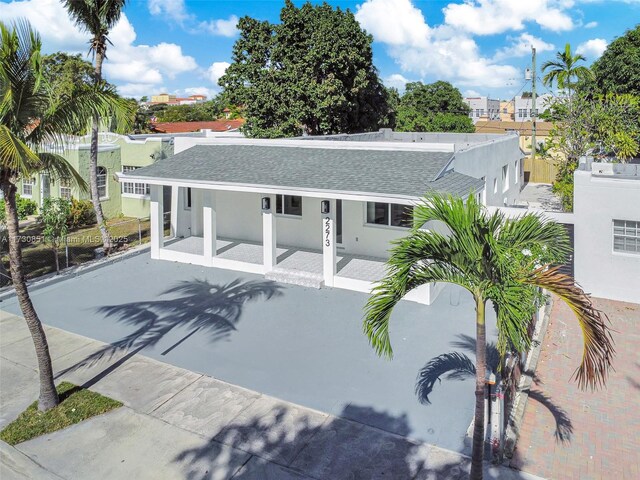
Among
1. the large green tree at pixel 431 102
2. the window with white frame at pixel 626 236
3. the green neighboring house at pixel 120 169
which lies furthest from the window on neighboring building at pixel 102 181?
the large green tree at pixel 431 102

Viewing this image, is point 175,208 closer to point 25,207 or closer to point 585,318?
point 25,207

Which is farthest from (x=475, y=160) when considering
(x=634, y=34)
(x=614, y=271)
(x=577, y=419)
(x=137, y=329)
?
(x=634, y=34)

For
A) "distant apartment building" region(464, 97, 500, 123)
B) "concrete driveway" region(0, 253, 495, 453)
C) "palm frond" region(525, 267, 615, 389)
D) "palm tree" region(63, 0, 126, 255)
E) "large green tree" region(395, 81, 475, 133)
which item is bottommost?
"concrete driveway" region(0, 253, 495, 453)

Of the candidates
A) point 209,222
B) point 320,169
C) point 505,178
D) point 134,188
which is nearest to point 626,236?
point 320,169

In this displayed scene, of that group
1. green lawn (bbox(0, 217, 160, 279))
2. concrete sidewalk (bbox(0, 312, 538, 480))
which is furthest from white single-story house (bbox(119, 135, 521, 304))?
concrete sidewalk (bbox(0, 312, 538, 480))

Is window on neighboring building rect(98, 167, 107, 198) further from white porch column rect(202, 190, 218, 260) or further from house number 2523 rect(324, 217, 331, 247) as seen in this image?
house number 2523 rect(324, 217, 331, 247)

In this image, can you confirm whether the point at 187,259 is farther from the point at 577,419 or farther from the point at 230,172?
the point at 577,419
